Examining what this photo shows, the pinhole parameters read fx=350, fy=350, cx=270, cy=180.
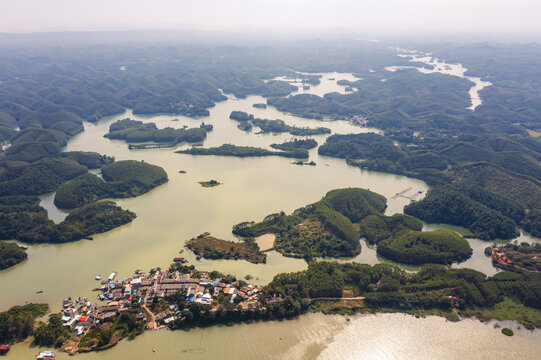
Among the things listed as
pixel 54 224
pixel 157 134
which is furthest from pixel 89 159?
pixel 54 224

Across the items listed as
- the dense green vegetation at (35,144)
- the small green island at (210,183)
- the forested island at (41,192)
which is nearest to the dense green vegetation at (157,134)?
the dense green vegetation at (35,144)

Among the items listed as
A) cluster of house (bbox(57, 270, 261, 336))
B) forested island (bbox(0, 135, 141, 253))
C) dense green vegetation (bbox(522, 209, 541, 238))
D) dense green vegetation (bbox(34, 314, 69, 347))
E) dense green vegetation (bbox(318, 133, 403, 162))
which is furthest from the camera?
dense green vegetation (bbox(318, 133, 403, 162))

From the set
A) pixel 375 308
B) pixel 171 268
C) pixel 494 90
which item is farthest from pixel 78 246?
pixel 494 90

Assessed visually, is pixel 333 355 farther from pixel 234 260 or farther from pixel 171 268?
pixel 171 268

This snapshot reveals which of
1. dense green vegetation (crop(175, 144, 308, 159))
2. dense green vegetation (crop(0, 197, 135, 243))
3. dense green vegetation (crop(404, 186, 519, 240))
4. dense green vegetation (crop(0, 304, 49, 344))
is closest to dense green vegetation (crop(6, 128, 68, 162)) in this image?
dense green vegetation (crop(0, 197, 135, 243))

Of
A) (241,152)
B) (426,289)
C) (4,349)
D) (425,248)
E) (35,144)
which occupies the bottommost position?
(4,349)

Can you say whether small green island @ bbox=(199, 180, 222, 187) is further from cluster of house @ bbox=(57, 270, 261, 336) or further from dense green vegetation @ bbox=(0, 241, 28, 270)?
dense green vegetation @ bbox=(0, 241, 28, 270)

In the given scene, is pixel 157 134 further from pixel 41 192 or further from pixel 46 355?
pixel 46 355
